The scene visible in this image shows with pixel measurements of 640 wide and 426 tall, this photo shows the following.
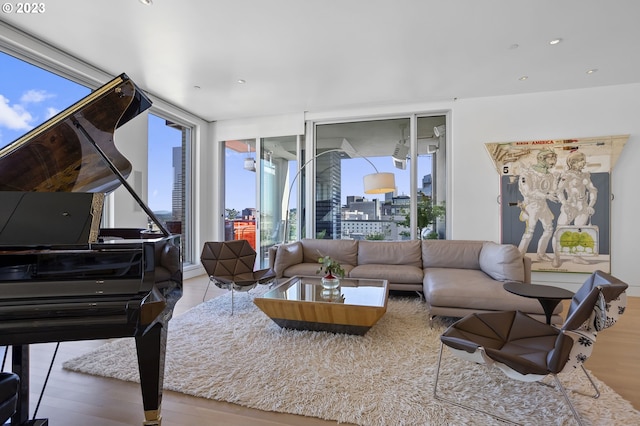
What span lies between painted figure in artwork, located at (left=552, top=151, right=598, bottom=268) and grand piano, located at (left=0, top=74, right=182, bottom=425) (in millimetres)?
4812

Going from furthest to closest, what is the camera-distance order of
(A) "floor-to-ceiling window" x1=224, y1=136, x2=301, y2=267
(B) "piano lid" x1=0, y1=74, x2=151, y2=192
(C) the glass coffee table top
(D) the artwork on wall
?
(A) "floor-to-ceiling window" x1=224, y1=136, x2=301, y2=267 < (D) the artwork on wall < (C) the glass coffee table top < (B) "piano lid" x1=0, y1=74, x2=151, y2=192

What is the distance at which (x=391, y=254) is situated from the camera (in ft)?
13.6

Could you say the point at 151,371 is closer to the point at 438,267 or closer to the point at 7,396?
the point at 7,396

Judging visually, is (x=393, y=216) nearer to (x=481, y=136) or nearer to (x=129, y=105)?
(x=481, y=136)

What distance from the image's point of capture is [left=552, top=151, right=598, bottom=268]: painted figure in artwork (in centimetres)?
398

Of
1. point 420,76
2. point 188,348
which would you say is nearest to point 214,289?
point 188,348

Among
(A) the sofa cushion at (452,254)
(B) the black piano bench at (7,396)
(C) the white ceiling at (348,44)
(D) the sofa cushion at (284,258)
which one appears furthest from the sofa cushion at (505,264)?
(B) the black piano bench at (7,396)

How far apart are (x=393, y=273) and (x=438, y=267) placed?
0.71 metres

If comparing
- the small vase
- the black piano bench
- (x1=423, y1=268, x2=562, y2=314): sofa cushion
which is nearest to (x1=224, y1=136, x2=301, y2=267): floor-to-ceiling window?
the small vase

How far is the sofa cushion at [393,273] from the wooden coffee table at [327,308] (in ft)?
2.25

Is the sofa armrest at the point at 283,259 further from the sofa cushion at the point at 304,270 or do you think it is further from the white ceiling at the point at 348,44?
the white ceiling at the point at 348,44

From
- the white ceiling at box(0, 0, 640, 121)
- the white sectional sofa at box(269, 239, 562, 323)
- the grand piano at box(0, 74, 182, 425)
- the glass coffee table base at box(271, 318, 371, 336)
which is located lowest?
the glass coffee table base at box(271, 318, 371, 336)

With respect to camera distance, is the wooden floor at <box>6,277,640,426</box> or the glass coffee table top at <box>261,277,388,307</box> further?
the glass coffee table top at <box>261,277,388,307</box>

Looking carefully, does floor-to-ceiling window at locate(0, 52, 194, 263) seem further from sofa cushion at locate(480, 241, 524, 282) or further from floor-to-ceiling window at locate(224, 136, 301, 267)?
sofa cushion at locate(480, 241, 524, 282)
